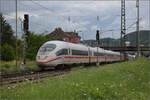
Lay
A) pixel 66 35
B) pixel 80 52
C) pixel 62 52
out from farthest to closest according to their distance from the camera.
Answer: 1. pixel 66 35
2. pixel 80 52
3. pixel 62 52

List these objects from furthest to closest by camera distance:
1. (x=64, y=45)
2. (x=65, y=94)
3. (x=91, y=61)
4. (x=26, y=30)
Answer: (x=91, y=61), (x=64, y=45), (x=26, y=30), (x=65, y=94)

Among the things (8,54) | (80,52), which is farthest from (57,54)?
(8,54)

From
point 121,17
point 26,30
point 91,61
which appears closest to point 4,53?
point 26,30

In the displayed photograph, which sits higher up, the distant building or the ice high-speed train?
the distant building

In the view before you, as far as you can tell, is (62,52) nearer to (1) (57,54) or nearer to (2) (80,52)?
(1) (57,54)

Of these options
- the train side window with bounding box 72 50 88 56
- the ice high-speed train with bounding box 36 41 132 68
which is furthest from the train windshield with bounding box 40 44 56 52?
the train side window with bounding box 72 50 88 56

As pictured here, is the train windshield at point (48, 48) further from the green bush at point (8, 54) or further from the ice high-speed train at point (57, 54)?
the green bush at point (8, 54)

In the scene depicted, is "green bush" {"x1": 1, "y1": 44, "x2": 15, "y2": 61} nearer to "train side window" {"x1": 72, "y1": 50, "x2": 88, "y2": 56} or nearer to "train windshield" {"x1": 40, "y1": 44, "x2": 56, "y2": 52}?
"train windshield" {"x1": 40, "y1": 44, "x2": 56, "y2": 52}

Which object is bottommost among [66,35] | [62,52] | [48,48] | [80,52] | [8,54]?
[8,54]

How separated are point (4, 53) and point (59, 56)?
8.31m

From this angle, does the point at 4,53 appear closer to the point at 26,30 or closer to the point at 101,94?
the point at 26,30

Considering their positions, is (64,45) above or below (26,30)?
below

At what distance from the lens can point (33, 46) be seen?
27.1 metres

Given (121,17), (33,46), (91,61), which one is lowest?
(91,61)
